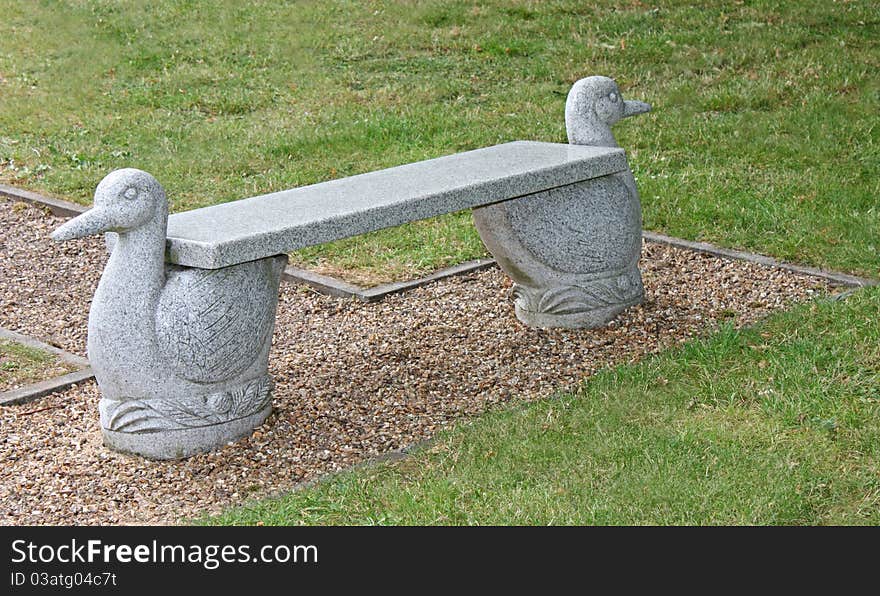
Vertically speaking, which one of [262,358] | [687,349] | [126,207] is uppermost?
[126,207]

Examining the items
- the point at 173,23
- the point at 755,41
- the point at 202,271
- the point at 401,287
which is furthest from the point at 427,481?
the point at 173,23

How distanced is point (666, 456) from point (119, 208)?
2.29 meters

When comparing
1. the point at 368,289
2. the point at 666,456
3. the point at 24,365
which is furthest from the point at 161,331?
the point at 368,289

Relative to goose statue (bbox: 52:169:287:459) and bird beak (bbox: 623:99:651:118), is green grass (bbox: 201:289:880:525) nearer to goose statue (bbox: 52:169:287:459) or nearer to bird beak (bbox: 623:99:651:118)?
goose statue (bbox: 52:169:287:459)

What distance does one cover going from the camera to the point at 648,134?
31.9 ft

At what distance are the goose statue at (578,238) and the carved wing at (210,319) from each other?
1527 mm

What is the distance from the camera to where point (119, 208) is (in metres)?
4.49

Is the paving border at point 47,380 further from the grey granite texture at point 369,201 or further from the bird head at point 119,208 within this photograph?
the bird head at point 119,208

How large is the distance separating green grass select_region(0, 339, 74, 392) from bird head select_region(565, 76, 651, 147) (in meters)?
2.87

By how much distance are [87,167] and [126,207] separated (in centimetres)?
554

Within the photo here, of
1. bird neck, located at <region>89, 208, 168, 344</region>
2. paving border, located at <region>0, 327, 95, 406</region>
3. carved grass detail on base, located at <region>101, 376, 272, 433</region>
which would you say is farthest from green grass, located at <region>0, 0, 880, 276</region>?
bird neck, located at <region>89, 208, 168, 344</region>

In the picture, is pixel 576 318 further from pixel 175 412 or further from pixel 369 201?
pixel 175 412

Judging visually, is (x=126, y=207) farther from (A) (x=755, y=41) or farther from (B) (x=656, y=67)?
(A) (x=755, y=41)

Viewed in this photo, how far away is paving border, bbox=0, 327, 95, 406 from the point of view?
5469 mm
